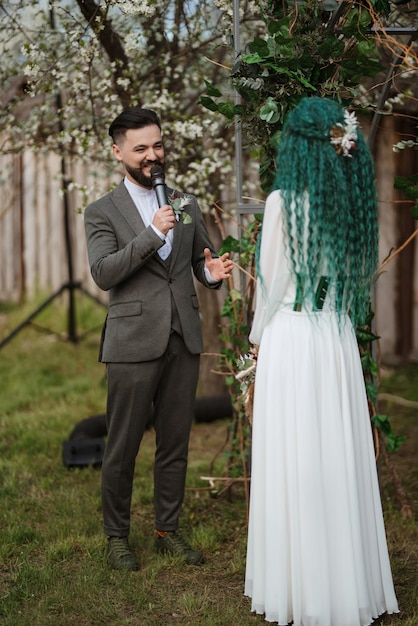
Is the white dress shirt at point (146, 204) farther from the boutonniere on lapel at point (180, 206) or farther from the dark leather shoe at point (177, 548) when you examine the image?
the dark leather shoe at point (177, 548)

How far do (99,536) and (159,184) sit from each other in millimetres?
1760

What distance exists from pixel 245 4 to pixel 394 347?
3782 mm

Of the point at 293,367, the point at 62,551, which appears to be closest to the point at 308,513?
the point at 293,367

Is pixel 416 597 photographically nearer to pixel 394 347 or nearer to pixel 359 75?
pixel 359 75

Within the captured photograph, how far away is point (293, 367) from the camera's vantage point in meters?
3.00

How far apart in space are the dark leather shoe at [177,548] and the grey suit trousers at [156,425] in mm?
54

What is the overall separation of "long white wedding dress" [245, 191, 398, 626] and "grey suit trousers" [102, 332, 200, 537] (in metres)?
0.71

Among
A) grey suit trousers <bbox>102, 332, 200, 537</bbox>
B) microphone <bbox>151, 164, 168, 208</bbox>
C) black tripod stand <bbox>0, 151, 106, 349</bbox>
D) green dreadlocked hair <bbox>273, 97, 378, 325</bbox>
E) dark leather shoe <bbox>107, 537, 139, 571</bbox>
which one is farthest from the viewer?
black tripod stand <bbox>0, 151, 106, 349</bbox>

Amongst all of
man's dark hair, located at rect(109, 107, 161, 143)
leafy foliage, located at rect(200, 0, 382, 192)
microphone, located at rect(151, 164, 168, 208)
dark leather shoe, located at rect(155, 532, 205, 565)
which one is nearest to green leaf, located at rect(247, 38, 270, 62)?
leafy foliage, located at rect(200, 0, 382, 192)

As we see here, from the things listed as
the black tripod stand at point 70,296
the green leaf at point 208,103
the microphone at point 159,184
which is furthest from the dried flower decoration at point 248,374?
the black tripod stand at point 70,296

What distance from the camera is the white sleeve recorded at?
298cm

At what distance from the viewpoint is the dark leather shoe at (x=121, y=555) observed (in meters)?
3.76

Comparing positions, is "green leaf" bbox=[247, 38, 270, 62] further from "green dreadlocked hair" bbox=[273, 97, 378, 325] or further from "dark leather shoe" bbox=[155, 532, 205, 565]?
"dark leather shoe" bbox=[155, 532, 205, 565]

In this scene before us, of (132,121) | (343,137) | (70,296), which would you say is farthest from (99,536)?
(70,296)
